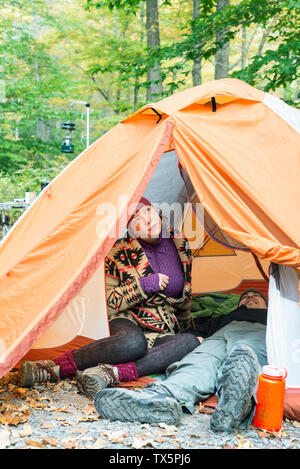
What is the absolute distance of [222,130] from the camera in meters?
2.61

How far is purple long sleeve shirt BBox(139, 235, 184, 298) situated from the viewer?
2.97 m

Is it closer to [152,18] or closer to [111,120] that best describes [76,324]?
[152,18]

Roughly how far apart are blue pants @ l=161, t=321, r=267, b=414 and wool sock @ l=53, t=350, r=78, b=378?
1.80 feet

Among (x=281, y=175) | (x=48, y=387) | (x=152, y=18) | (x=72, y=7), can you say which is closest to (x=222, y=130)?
(x=281, y=175)

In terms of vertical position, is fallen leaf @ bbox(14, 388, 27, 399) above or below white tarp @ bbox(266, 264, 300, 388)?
below

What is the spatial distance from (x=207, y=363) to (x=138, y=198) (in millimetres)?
980

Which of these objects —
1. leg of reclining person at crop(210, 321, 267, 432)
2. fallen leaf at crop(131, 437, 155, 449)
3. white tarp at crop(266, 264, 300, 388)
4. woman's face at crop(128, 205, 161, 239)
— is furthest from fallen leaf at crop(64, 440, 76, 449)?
woman's face at crop(128, 205, 161, 239)

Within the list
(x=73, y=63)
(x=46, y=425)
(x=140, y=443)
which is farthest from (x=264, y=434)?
(x=73, y=63)

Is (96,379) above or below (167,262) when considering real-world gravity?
below

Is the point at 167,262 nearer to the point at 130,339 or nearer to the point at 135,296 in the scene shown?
the point at 135,296

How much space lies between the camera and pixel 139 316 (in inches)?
114

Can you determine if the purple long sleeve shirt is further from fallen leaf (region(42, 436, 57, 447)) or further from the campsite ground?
fallen leaf (region(42, 436, 57, 447))

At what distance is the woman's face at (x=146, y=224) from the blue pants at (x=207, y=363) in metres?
0.76

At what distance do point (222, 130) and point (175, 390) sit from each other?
1.43m
